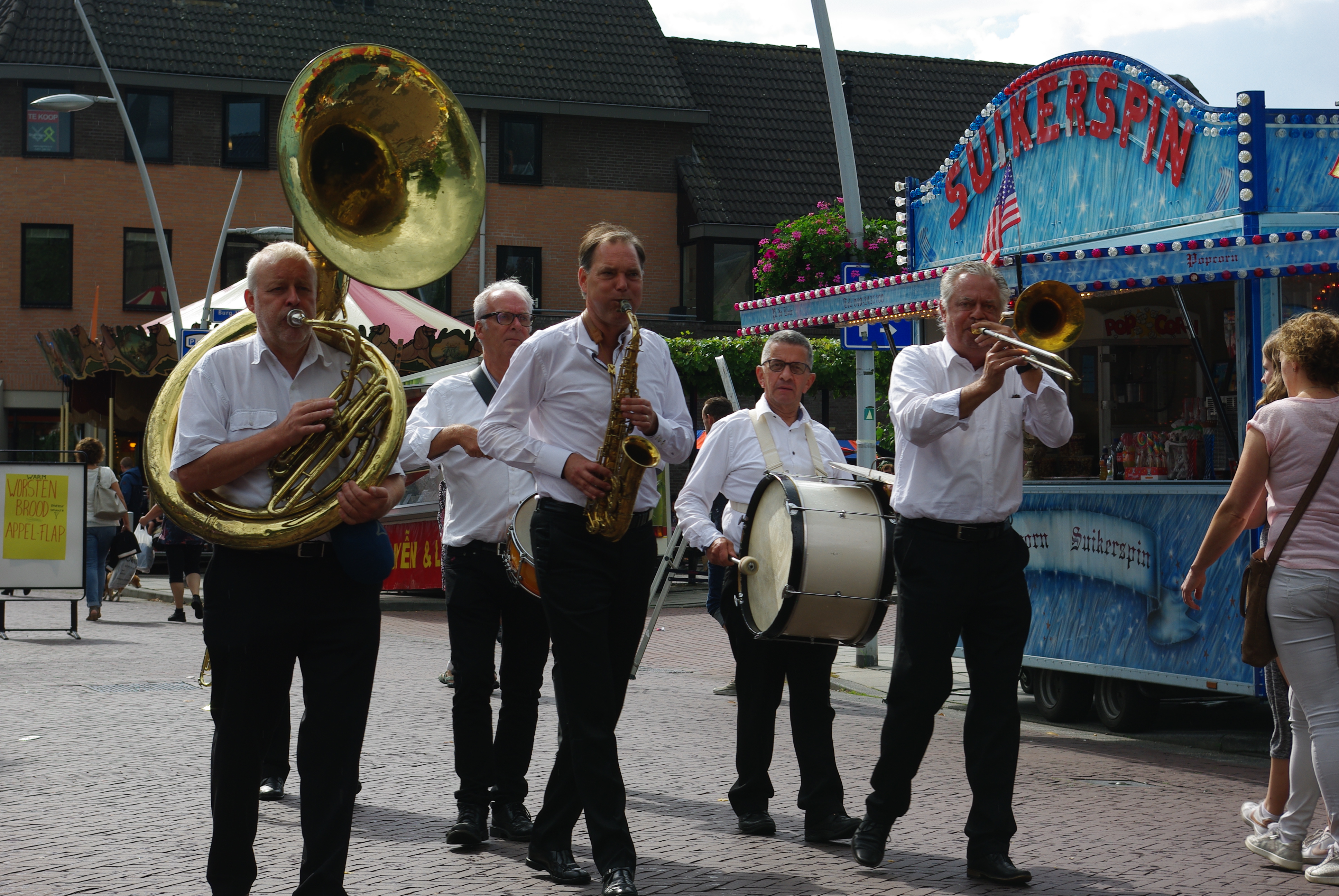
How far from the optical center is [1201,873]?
5.32m

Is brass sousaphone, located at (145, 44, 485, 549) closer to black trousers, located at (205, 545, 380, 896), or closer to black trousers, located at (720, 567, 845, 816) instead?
black trousers, located at (205, 545, 380, 896)

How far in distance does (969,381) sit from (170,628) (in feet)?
39.0

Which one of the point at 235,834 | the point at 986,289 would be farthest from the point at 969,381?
the point at 235,834

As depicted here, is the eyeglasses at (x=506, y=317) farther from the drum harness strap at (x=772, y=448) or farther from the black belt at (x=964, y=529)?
the black belt at (x=964, y=529)

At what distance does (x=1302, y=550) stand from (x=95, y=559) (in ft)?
45.2

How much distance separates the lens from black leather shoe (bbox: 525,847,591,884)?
513 centimetres

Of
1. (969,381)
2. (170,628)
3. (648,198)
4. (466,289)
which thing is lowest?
(170,628)

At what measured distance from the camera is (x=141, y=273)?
31375mm

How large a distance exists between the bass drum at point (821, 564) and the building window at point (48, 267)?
27.8 m

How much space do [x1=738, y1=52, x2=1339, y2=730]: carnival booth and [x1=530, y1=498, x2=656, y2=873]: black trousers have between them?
10.3 ft

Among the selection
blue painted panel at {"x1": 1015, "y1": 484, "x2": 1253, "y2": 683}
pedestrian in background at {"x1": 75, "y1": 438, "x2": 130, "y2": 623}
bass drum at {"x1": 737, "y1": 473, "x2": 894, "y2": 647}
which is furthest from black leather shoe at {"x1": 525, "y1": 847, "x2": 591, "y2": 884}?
pedestrian in background at {"x1": 75, "y1": 438, "x2": 130, "y2": 623}

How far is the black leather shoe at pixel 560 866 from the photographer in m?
5.13

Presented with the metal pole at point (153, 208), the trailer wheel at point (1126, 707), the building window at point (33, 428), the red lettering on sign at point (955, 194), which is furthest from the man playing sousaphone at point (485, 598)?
the building window at point (33, 428)

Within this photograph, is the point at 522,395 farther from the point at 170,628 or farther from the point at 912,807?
the point at 170,628
